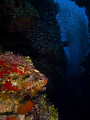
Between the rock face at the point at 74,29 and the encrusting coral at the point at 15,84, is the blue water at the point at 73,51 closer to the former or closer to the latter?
the rock face at the point at 74,29

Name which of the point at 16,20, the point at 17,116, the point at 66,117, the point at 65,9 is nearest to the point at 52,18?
the point at 16,20

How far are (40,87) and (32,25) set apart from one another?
512 centimetres

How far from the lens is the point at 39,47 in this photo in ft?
23.3

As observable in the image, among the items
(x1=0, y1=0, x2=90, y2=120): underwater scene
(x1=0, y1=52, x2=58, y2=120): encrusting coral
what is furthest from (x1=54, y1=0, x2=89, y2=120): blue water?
(x1=0, y1=52, x2=58, y2=120): encrusting coral

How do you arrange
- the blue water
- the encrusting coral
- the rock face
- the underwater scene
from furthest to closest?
the rock face < the blue water < the underwater scene < the encrusting coral

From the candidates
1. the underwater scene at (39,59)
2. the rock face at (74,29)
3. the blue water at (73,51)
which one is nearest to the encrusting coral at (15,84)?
the underwater scene at (39,59)

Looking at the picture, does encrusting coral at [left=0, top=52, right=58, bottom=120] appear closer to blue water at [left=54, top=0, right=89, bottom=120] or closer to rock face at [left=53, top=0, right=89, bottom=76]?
blue water at [left=54, top=0, right=89, bottom=120]

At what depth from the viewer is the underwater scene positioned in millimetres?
2312

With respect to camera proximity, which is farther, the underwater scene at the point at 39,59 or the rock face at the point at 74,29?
the rock face at the point at 74,29

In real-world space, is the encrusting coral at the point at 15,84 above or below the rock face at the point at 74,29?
below

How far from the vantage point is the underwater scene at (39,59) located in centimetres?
231

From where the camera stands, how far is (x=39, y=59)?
7488 millimetres

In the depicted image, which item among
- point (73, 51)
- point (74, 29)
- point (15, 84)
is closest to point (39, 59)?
point (15, 84)

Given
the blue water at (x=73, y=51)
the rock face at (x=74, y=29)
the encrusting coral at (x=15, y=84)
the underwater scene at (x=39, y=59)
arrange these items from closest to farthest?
the encrusting coral at (x=15, y=84) → the underwater scene at (x=39, y=59) → the blue water at (x=73, y=51) → the rock face at (x=74, y=29)
